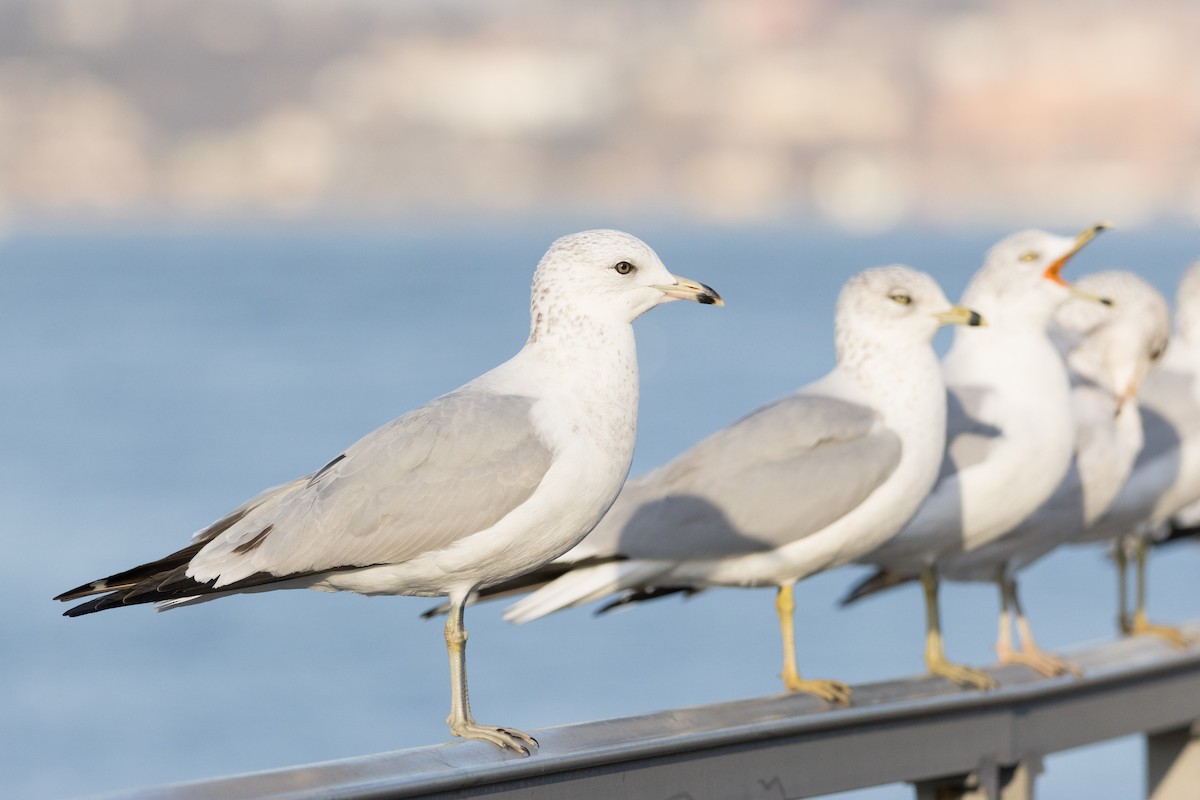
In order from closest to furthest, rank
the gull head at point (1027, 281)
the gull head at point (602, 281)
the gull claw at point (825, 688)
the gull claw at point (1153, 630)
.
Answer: the gull claw at point (825, 688) → the gull head at point (602, 281) → the gull claw at point (1153, 630) → the gull head at point (1027, 281)

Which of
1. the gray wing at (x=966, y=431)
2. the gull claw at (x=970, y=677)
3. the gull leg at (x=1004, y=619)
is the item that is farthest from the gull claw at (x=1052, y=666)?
the gull leg at (x=1004, y=619)

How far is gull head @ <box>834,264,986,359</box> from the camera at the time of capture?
4980 mm

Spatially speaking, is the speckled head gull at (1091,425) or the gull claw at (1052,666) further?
the speckled head gull at (1091,425)

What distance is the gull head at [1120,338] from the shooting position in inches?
242

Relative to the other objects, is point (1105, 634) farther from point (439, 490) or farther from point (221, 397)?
point (221, 397)

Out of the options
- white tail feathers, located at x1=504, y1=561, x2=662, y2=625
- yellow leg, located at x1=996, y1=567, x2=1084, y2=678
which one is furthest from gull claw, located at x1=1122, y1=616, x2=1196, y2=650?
white tail feathers, located at x1=504, y1=561, x2=662, y2=625

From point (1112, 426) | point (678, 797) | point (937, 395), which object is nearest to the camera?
point (678, 797)

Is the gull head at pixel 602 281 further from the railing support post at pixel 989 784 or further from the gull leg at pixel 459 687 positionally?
the railing support post at pixel 989 784

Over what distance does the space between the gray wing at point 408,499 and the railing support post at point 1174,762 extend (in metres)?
1.83

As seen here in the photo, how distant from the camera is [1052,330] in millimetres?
6457

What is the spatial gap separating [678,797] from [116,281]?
170 ft

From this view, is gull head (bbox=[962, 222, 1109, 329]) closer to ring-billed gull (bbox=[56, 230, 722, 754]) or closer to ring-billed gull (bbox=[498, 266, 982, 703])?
ring-billed gull (bbox=[498, 266, 982, 703])

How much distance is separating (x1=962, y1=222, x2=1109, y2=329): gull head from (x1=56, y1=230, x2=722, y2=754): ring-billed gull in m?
2.46

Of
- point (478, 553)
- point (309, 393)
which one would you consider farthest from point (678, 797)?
point (309, 393)
